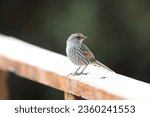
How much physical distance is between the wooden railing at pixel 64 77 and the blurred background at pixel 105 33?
154 inches

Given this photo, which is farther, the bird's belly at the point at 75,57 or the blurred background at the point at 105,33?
the blurred background at the point at 105,33

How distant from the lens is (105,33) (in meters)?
11.8

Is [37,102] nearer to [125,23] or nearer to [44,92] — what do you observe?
[44,92]

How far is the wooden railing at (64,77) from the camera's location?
4.65 metres

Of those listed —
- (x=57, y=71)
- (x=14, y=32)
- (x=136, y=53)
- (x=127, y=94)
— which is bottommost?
(x=127, y=94)

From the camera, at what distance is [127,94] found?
4488 millimetres

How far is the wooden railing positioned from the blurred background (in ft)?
12.8

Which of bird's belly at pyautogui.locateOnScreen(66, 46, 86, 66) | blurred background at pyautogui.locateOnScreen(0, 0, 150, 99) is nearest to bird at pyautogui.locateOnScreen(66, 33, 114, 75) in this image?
bird's belly at pyautogui.locateOnScreen(66, 46, 86, 66)

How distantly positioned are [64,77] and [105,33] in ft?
21.4

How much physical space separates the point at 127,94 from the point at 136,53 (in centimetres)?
731

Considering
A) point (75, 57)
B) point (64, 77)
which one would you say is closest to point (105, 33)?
point (75, 57)

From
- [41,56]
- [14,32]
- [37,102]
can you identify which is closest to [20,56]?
[41,56]

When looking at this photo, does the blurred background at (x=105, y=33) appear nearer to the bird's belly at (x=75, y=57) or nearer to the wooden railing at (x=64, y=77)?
the wooden railing at (x=64, y=77)

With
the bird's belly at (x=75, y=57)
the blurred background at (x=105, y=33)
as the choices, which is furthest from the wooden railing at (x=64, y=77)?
the blurred background at (x=105, y=33)
